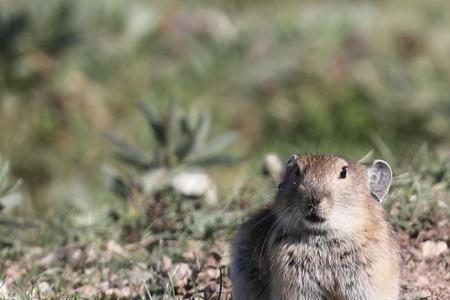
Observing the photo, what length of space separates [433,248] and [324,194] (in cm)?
143

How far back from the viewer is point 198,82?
11.3m

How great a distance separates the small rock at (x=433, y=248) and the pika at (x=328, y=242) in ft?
3.34

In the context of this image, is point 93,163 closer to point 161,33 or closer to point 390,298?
point 161,33

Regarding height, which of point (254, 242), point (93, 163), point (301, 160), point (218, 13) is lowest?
point (93, 163)

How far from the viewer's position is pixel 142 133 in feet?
35.8

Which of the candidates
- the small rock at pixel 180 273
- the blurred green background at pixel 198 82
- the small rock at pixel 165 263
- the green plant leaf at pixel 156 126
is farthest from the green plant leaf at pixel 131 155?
the blurred green background at pixel 198 82

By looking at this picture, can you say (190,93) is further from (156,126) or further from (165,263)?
(165,263)

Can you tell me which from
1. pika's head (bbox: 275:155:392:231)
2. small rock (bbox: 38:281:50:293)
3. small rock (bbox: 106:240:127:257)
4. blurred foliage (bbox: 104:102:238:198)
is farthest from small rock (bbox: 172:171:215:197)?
pika's head (bbox: 275:155:392:231)

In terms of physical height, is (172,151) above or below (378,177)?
below

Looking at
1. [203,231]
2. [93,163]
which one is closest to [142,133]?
[93,163]

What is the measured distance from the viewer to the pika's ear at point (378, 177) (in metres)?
4.62

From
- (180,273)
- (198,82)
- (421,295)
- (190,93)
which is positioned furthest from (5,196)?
(198,82)

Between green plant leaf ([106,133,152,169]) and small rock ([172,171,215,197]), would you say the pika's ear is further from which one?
green plant leaf ([106,133,152,169])

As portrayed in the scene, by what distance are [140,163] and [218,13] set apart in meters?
6.61
